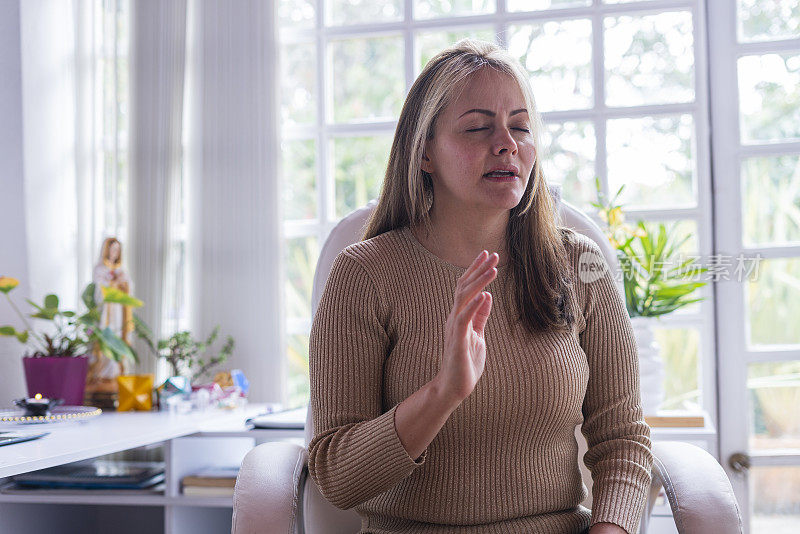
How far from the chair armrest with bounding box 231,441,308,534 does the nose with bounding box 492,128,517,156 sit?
0.60 m

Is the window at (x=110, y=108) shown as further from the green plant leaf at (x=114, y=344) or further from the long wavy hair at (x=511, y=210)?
the long wavy hair at (x=511, y=210)

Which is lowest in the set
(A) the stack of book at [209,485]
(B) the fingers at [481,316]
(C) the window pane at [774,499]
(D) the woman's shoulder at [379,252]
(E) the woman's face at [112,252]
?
(C) the window pane at [774,499]

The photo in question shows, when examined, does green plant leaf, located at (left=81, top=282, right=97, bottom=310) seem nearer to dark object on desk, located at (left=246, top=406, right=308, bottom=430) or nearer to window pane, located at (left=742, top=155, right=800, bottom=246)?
dark object on desk, located at (left=246, top=406, right=308, bottom=430)

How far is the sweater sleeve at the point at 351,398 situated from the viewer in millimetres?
1166

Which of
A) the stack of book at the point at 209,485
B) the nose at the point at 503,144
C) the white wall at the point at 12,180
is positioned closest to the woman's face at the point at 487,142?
the nose at the point at 503,144

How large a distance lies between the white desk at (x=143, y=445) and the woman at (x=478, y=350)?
65cm

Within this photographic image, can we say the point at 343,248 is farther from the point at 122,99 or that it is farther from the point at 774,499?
the point at 774,499

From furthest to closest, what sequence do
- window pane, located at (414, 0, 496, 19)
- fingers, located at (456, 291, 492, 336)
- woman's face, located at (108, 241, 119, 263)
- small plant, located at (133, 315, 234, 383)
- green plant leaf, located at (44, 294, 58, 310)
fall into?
window pane, located at (414, 0, 496, 19)
small plant, located at (133, 315, 234, 383)
woman's face, located at (108, 241, 119, 263)
green plant leaf, located at (44, 294, 58, 310)
fingers, located at (456, 291, 492, 336)

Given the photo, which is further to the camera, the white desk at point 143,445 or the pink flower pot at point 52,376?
the pink flower pot at point 52,376

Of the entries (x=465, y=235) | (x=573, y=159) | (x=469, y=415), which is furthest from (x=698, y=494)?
(x=573, y=159)

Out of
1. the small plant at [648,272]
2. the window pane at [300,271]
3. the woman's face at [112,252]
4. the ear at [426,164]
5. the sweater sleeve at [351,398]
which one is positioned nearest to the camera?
the sweater sleeve at [351,398]

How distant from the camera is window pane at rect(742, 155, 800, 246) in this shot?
8.25 feet

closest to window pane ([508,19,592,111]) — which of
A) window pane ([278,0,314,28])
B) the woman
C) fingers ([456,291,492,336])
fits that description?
window pane ([278,0,314,28])

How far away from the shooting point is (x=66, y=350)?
2.26 metres
